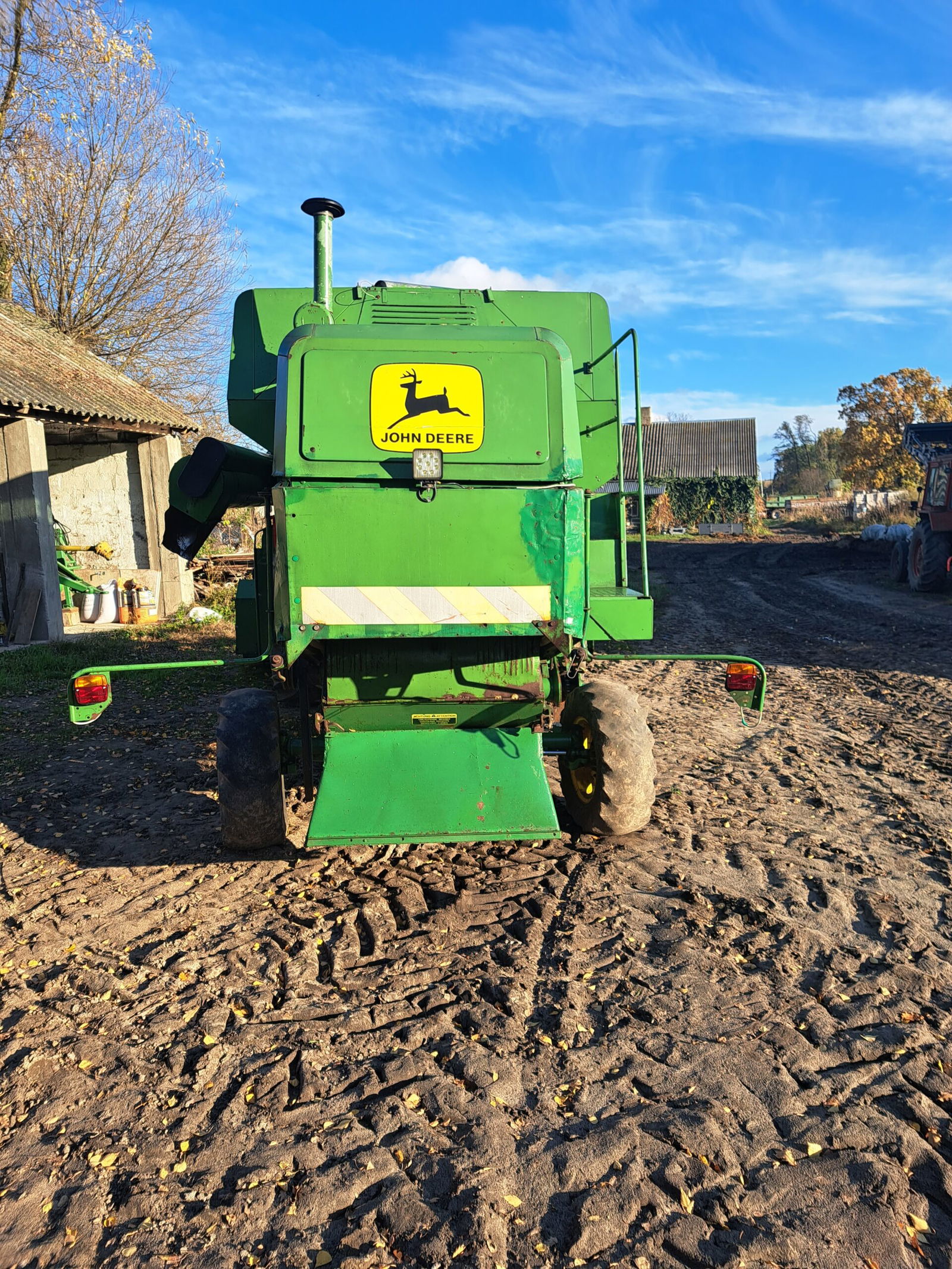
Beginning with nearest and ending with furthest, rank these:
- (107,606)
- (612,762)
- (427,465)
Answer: (427,465) < (612,762) < (107,606)

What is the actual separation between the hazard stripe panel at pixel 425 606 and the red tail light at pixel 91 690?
1137 millimetres

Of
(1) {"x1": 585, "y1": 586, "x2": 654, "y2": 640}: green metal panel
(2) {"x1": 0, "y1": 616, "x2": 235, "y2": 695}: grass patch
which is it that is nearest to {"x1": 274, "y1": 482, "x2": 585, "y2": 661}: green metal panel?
(1) {"x1": 585, "y1": 586, "x2": 654, "y2": 640}: green metal panel

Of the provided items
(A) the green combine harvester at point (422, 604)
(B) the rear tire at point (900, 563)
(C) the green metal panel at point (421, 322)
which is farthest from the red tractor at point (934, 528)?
(A) the green combine harvester at point (422, 604)

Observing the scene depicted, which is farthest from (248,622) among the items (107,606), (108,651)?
(107,606)

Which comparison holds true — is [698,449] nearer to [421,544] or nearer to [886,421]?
[886,421]

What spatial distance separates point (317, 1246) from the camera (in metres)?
2.28

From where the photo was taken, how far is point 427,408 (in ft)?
13.8

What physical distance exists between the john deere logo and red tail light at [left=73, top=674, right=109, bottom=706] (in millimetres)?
1756

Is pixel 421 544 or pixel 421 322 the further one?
pixel 421 322

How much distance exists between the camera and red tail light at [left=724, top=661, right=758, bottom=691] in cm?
478

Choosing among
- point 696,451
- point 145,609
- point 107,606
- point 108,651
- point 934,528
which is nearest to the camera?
point 108,651

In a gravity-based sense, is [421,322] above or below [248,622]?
above

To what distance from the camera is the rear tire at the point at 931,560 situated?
16906 millimetres

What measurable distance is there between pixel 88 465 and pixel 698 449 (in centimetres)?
3628
